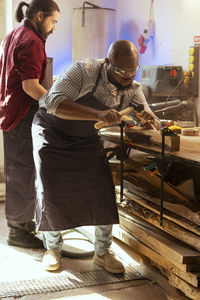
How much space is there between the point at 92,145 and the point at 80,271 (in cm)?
89

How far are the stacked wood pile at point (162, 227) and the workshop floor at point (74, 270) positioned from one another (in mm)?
149

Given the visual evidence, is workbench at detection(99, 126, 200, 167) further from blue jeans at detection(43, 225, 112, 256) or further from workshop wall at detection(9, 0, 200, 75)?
workshop wall at detection(9, 0, 200, 75)

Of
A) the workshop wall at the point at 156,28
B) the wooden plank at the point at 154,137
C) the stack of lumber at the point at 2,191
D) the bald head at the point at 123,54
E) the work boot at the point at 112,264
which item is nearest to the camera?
the wooden plank at the point at 154,137

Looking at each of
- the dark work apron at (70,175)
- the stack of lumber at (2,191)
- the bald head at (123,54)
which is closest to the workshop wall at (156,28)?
the stack of lumber at (2,191)

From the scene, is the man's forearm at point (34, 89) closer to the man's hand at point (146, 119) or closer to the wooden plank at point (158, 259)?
the man's hand at point (146, 119)

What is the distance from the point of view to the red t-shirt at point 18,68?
3.24m

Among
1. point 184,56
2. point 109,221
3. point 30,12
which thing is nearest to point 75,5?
point 184,56

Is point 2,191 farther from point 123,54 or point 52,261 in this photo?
point 123,54

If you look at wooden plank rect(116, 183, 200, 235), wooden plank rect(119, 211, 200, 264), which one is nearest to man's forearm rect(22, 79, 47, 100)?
wooden plank rect(116, 183, 200, 235)

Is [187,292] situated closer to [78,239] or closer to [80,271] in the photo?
[80,271]

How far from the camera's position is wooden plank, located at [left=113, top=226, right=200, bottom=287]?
102 inches

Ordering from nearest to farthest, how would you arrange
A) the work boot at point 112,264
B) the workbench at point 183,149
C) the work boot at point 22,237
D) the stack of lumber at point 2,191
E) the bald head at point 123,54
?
the workbench at point 183,149 < the bald head at point 123,54 < the work boot at point 112,264 < the work boot at point 22,237 < the stack of lumber at point 2,191

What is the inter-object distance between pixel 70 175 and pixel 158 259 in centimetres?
80

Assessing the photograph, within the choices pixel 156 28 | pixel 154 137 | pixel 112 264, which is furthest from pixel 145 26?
pixel 112 264
